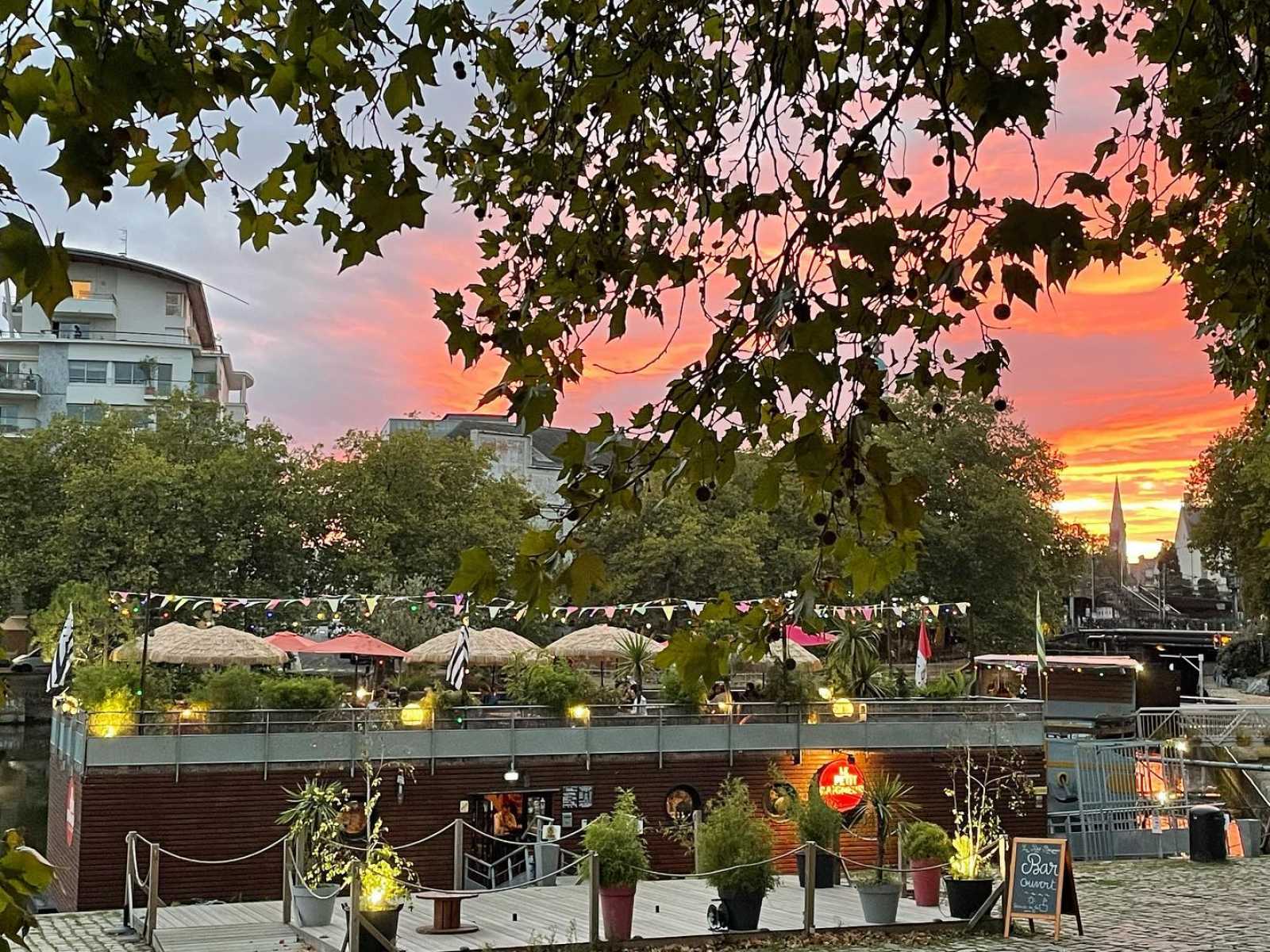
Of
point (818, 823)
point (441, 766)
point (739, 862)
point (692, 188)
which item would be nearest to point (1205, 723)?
point (441, 766)

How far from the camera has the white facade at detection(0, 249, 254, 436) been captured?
6925 centimetres

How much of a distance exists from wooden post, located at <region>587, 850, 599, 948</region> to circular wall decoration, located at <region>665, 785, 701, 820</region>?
896 centimetres

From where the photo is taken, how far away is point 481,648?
27859 millimetres

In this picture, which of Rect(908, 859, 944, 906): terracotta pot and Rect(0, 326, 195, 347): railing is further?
Rect(0, 326, 195, 347): railing

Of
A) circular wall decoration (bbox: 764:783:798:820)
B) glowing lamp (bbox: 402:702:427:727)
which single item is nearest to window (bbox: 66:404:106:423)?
glowing lamp (bbox: 402:702:427:727)

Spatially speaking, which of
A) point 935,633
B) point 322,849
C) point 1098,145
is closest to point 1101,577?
point 935,633

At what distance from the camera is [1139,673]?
168ft

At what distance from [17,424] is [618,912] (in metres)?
62.6

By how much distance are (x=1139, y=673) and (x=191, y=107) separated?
173 feet

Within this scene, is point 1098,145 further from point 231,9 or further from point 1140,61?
point 231,9

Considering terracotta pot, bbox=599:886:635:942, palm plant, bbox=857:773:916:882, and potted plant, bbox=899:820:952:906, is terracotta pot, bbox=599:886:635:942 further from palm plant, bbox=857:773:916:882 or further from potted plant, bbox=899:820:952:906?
potted plant, bbox=899:820:952:906

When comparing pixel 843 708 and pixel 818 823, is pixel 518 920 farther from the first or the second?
pixel 843 708

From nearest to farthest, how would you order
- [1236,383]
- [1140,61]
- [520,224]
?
[520,224] → [1140,61] → [1236,383]

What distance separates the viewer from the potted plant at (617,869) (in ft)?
50.2
